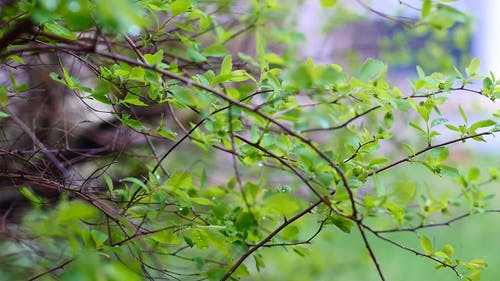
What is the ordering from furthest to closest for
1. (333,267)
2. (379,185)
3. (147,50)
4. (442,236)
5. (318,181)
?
1. (442,236)
2. (333,267)
3. (147,50)
4. (379,185)
5. (318,181)

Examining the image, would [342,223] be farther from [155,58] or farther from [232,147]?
[155,58]

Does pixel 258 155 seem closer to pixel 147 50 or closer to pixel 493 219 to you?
pixel 147 50

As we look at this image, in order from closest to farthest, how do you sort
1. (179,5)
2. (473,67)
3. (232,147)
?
(232,147), (179,5), (473,67)

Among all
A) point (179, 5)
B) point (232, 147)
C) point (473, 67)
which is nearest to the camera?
point (232, 147)

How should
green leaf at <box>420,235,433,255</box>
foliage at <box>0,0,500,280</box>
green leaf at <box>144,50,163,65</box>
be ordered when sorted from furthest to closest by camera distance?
green leaf at <box>420,235,433,255</box>, green leaf at <box>144,50,163,65</box>, foliage at <box>0,0,500,280</box>

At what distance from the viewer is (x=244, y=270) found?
2.92ft

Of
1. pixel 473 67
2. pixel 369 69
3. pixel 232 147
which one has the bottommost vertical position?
pixel 232 147

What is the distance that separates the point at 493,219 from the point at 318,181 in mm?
3559

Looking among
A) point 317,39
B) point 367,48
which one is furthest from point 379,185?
point 367,48

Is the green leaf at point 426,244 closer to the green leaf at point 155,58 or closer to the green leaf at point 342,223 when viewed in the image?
the green leaf at point 342,223

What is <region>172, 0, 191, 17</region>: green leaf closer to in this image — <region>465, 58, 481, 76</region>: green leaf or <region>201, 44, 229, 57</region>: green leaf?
<region>201, 44, 229, 57</region>: green leaf

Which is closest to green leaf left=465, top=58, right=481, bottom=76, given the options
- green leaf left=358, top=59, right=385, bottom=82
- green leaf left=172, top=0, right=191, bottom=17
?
green leaf left=358, top=59, right=385, bottom=82

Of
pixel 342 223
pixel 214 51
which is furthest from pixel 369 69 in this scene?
A: pixel 214 51

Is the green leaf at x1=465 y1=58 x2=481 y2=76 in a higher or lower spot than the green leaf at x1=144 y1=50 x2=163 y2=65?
higher
